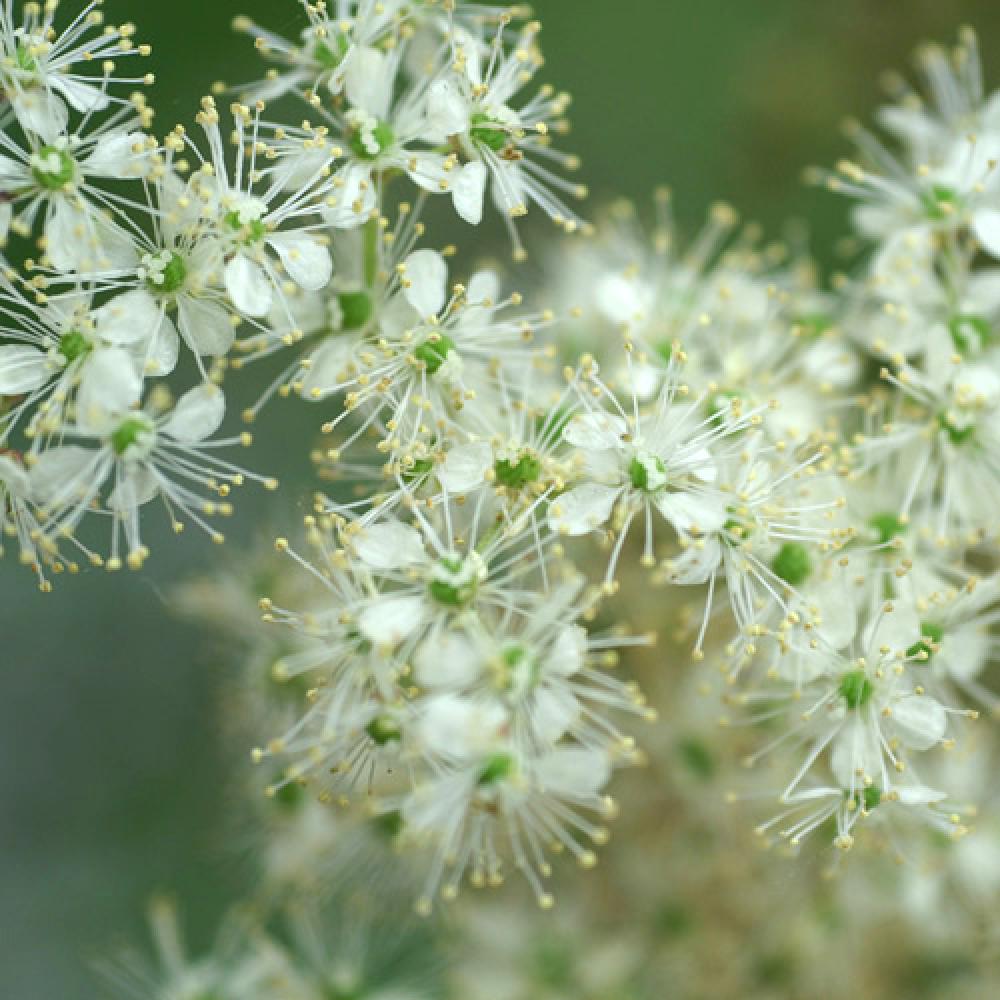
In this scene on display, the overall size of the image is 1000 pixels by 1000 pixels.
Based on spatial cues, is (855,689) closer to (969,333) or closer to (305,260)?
(969,333)

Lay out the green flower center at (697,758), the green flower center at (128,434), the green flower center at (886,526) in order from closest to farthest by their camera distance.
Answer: the green flower center at (128,434), the green flower center at (886,526), the green flower center at (697,758)

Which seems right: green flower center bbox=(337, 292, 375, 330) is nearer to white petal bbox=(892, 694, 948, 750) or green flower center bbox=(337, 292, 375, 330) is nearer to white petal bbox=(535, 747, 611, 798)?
white petal bbox=(535, 747, 611, 798)

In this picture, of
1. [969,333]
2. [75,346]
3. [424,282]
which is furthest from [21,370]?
[969,333]

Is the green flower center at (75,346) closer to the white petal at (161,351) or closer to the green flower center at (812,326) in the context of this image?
the white petal at (161,351)

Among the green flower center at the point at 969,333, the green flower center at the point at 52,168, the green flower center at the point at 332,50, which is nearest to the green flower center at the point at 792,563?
the green flower center at the point at 969,333

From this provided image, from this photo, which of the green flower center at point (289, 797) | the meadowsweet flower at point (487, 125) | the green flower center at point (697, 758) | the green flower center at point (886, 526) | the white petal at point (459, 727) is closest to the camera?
the white petal at point (459, 727)

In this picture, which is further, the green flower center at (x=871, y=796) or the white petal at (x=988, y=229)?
the white petal at (x=988, y=229)

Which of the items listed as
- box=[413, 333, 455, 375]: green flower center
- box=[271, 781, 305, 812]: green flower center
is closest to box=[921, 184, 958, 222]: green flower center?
box=[413, 333, 455, 375]: green flower center

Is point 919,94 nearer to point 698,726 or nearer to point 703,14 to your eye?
point 703,14
